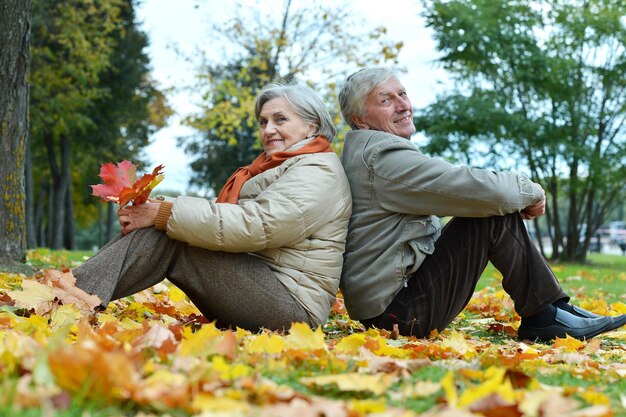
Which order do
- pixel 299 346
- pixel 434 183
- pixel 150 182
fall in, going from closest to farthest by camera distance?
pixel 299 346
pixel 150 182
pixel 434 183


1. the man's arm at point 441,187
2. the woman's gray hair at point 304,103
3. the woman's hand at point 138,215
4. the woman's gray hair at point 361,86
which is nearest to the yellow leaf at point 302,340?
the woman's hand at point 138,215

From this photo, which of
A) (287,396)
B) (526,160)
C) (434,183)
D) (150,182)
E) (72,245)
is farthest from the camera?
(72,245)

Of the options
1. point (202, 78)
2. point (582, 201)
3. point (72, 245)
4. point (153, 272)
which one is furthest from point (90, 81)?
point (153, 272)

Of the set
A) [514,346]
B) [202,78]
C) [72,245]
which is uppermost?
[202,78]

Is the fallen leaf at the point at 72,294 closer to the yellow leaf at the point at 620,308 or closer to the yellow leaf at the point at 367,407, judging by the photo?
the yellow leaf at the point at 367,407

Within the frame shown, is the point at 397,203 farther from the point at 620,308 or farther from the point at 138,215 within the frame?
the point at 620,308

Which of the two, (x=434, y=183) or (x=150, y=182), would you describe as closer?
(x=150, y=182)

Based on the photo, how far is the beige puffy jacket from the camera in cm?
312

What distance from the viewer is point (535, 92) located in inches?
635

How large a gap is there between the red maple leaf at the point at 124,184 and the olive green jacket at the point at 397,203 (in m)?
1.01

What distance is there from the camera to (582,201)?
17109 mm

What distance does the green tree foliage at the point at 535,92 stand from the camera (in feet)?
50.4

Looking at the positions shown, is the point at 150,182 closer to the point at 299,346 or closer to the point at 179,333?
the point at 179,333

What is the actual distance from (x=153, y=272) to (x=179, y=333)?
0.73m
